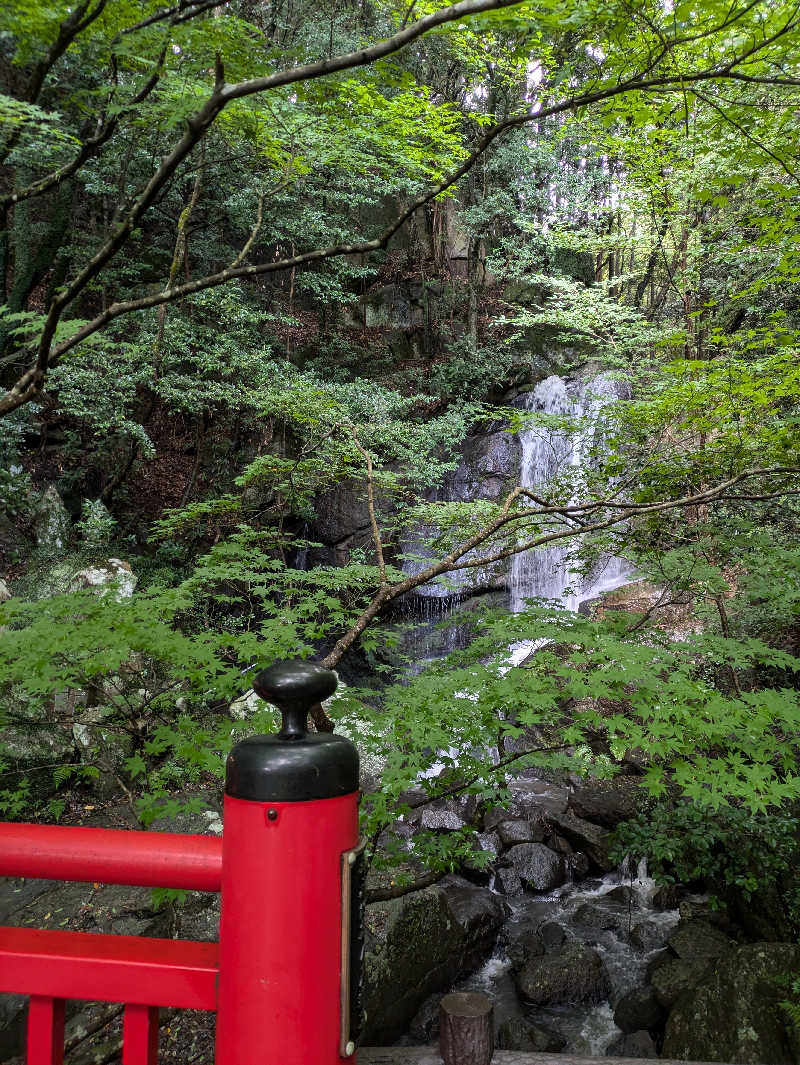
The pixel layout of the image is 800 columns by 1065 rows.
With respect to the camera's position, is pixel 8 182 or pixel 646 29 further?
pixel 8 182

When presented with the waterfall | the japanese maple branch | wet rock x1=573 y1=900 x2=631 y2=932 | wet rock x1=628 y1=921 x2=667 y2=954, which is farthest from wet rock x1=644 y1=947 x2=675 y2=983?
the waterfall

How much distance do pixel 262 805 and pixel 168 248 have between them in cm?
1380

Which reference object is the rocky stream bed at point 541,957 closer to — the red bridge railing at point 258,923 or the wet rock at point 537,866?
the wet rock at point 537,866

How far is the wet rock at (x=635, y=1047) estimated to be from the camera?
13.9ft

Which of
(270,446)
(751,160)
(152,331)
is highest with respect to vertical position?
(751,160)

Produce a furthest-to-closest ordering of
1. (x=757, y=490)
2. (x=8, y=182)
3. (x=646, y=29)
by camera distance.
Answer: (x=8, y=182)
(x=757, y=490)
(x=646, y=29)

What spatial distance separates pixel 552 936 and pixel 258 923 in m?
5.98

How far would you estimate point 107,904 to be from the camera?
4566 mm

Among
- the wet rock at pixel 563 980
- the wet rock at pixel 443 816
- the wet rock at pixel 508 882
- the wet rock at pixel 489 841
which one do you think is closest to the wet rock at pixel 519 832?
the wet rock at pixel 489 841

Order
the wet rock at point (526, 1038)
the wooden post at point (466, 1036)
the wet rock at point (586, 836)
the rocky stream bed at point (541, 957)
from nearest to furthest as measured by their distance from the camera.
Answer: the wooden post at point (466, 1036)
the rocky stream bed at point (541, 957)
the wet rock at point (526, 1038)
the wet rock at point (586, 836)

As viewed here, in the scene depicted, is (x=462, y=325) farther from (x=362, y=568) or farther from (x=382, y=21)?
(x=362, y=568)

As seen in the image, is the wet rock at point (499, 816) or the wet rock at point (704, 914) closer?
the wet rock at point (704, 914)

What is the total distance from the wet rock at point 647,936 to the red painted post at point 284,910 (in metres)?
6.03

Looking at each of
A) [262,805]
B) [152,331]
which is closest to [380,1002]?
[262,805]
